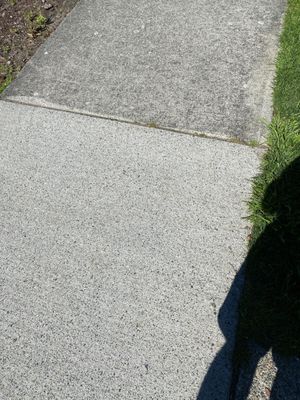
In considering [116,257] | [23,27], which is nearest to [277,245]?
[116,257]

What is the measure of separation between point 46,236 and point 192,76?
87.5 inches

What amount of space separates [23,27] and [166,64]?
6.76 feet

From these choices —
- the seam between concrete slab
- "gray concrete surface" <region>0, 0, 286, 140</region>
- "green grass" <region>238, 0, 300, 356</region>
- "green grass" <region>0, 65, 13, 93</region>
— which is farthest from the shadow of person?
"green grass" <region>0, 65, 13, 93</region>

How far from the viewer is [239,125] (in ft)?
12.3

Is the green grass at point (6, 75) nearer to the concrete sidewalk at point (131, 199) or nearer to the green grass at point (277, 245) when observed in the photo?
the concrete sidewalk at point (131, 199)

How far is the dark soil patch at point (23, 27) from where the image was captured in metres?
4.82

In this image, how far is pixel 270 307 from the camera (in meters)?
2.57

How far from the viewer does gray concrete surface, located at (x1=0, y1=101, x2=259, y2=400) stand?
8.00ft

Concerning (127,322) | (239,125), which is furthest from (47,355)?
(239,125)

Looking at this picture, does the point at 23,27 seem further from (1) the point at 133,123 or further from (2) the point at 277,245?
(2) the point at 277,245

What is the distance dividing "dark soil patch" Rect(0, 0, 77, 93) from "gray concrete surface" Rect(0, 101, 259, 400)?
1.09 m

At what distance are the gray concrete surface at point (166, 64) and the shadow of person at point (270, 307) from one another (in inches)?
37.7

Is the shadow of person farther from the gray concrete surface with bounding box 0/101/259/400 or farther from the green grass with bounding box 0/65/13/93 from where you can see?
the green grass with bounding box 0/65/13/93

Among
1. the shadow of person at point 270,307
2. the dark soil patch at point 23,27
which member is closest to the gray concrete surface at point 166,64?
the dark soil patch at point 23,27
